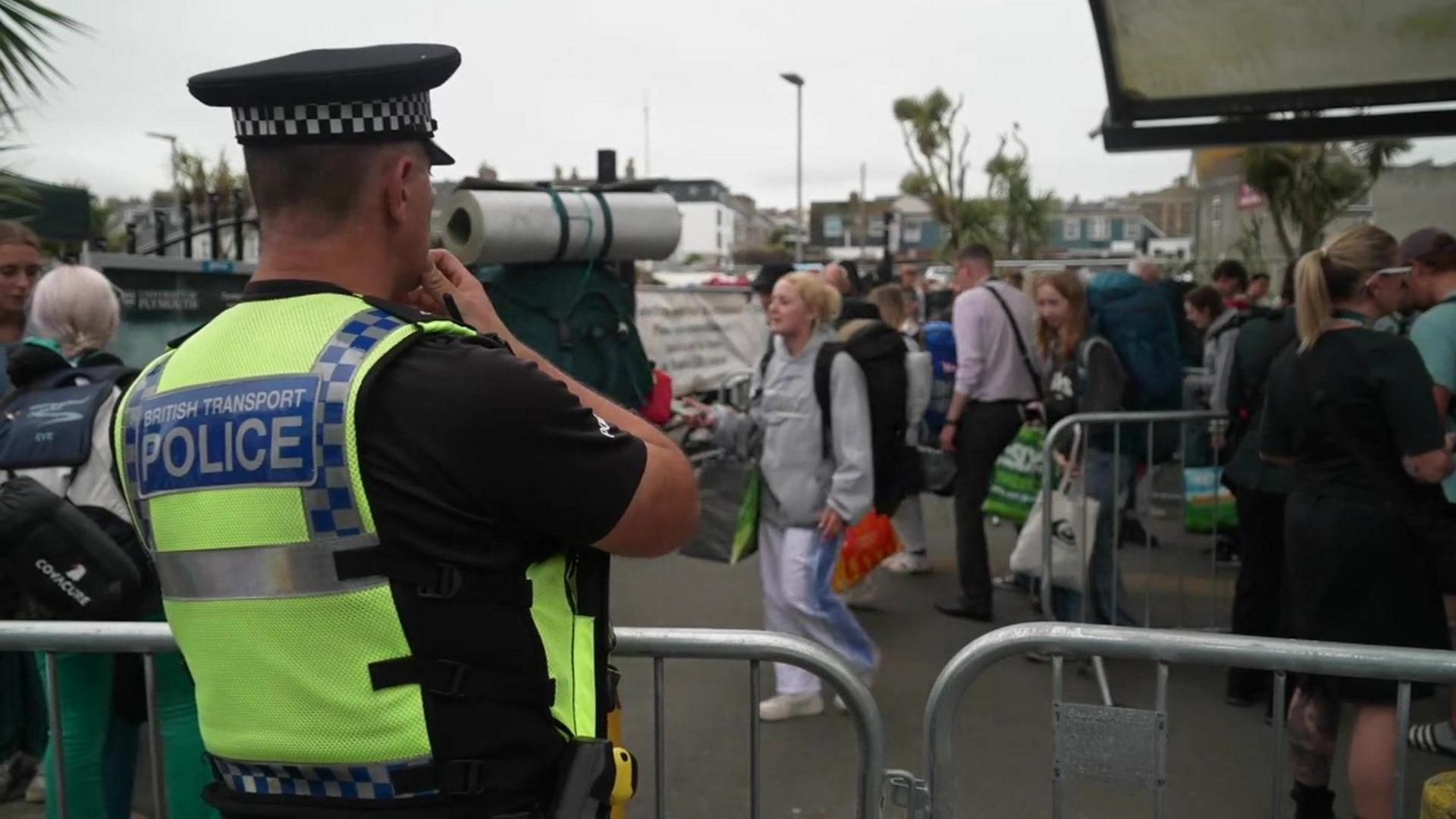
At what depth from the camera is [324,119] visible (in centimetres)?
147

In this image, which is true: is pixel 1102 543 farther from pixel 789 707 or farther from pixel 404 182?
pixel 404 182

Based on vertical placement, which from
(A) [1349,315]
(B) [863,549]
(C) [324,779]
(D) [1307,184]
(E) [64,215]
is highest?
(D) [1307,184]

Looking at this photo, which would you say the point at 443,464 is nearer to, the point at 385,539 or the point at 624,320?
the point at 385,539

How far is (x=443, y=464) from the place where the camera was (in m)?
1.41

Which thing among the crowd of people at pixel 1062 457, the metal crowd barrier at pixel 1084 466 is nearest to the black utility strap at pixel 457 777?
the crowd of people at pixel 1062 457

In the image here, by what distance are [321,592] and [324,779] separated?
9.9 inches

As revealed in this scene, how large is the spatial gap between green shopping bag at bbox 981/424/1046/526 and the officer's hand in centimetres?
446

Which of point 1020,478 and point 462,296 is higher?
point 462,296

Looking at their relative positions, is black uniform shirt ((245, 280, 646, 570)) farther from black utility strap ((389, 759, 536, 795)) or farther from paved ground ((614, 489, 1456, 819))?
paved ground ((614, 489, 1456, 819))

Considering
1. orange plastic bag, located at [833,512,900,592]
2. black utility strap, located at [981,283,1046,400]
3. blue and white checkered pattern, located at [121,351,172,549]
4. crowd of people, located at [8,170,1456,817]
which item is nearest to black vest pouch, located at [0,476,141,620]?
crowd of people, located at [8,170,1456,817]

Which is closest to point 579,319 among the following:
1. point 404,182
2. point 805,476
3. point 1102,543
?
point 805,476

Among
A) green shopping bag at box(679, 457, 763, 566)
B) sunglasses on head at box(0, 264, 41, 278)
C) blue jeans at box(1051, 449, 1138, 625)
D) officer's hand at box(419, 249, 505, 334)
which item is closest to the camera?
officer's hand at box(419, 249, 505, 334)

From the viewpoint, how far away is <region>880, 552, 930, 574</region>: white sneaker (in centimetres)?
748

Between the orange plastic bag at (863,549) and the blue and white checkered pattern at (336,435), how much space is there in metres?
4.61
